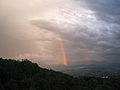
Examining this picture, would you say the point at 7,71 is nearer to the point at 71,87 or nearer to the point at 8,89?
the point at 8,89

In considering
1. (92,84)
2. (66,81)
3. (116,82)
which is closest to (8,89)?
(66,81)

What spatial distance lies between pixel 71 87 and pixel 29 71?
124 feet

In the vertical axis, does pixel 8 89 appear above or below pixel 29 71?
below

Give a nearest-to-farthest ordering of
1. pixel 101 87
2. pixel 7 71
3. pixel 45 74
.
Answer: pixel 101 87 → pixel 7 71 → pixel 45 74

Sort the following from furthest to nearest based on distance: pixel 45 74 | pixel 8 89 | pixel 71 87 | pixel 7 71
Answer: pixel 45 74 → pixel 7 71 → pixel 71 87 → pixel 8 89

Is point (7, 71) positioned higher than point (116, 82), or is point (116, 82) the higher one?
point (7, 71)

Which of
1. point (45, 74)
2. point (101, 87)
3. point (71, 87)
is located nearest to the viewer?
point (101, 87)

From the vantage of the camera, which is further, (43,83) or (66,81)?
(66,81)

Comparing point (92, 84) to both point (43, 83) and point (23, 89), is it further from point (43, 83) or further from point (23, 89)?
point (23, 89)

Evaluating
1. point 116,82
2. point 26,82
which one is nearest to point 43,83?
point 26,82

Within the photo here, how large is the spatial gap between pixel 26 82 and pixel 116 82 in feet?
172

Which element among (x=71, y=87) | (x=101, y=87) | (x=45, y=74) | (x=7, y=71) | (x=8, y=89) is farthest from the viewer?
(x=45, y=74)

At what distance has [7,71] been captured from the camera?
14288cm

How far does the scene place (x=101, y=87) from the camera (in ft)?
411
